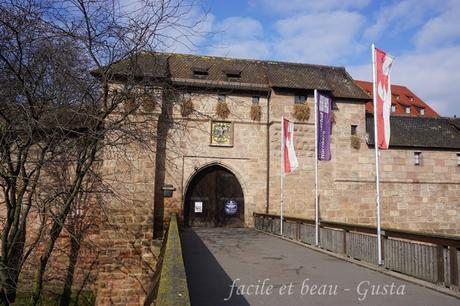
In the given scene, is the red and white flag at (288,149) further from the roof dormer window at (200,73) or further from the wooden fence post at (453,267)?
the wooden fence post at (453,267)

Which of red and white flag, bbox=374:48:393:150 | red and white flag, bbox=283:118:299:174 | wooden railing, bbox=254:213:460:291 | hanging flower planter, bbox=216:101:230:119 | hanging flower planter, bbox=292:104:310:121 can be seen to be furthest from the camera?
hanging flower planter, bbox=292:104:310:121

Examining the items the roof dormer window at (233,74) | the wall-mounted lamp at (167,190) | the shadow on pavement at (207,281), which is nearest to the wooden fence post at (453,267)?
the shadow on pavement at (207,281)

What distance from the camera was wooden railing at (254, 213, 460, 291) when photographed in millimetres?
6664

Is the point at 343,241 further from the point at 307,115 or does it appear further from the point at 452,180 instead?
the point at 452,180

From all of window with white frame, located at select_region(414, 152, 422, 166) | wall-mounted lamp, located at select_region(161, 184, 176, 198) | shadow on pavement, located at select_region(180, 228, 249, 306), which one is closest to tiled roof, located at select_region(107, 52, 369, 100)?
window with white frame, located at select_region(414, 152, 422, 166)

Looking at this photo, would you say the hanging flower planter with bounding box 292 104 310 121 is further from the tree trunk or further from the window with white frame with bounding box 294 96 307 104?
the tree trunk

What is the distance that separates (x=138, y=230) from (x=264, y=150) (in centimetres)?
773

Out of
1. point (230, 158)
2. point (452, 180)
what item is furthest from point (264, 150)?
point (452, 180)

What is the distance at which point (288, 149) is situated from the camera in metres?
15.4

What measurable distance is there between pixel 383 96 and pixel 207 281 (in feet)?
19.9

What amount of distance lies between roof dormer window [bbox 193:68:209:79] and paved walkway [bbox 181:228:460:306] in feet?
41.1

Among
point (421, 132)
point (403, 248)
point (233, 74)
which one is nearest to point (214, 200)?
point (233, 74)

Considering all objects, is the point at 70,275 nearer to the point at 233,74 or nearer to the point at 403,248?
the point at 403,248

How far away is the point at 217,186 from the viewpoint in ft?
68.6
